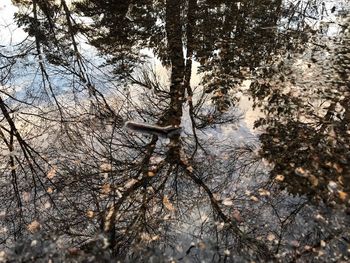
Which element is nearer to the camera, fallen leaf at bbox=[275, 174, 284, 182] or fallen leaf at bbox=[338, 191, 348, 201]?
fallen leaf at bbox=[338, 191, 348, 201]

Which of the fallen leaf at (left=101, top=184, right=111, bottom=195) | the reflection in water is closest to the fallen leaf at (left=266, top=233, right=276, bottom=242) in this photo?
the reflection in water

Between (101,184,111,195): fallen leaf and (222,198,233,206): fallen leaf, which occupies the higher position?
(101,184,111,195): fallen leaf

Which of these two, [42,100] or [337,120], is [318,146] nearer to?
[337,120]

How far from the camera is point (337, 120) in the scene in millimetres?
4551

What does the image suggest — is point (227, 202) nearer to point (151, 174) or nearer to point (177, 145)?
point (151, 174)

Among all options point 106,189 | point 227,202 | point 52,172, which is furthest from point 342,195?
point 52,172

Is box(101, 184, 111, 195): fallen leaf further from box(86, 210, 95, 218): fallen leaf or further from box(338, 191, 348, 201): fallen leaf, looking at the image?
box(338, 191, 348, 201): fallen leaf

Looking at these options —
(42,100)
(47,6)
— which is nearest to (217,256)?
(42,100)

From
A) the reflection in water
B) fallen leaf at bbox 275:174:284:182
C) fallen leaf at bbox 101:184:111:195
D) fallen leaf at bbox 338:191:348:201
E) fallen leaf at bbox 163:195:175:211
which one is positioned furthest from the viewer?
fallen leaf at bbox 275:174:284:182

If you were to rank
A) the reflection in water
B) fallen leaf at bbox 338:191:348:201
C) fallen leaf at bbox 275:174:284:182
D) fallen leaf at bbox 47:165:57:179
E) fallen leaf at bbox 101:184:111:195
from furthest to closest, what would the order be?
fallen leaf at bbox 47:165:57:179
fallen leaf at bbox 275:174:284:182
fallen leaf at bbox 101:184:111:195
fallen leaf at bbox 338:191:348:201
the reflection in water

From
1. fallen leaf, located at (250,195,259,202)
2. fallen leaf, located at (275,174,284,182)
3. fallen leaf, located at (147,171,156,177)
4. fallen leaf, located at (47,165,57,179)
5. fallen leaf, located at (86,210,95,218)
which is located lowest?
fallen leaf, located at (250,195,259,202)

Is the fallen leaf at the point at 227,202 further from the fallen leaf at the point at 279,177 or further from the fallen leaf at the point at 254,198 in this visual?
the fallen leaf at the point at 279,177

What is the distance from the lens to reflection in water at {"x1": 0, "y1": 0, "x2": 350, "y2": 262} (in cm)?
322

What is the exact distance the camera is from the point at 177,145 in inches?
170
